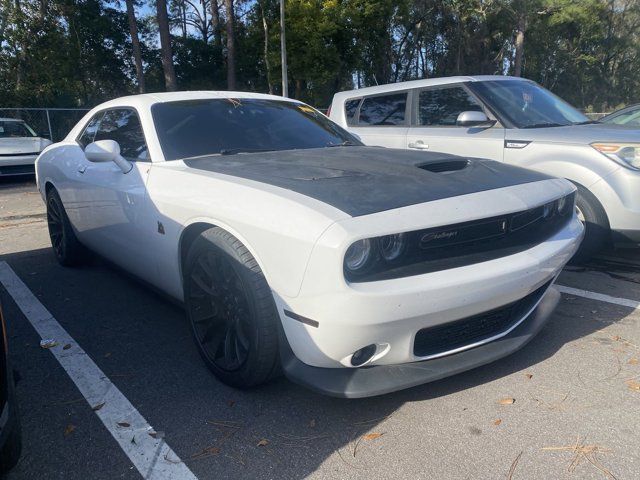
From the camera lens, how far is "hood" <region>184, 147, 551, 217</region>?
2400 millimetres

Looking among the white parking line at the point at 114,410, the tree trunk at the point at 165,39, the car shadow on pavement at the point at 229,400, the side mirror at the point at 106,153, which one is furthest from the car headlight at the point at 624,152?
the tree trunk at the point at 165,39

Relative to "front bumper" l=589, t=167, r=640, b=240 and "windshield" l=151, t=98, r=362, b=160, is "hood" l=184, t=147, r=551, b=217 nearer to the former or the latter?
"windshield" l=151, t=98, r=362, b=160

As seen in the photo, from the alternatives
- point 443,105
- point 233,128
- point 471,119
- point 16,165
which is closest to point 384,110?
point 443,105

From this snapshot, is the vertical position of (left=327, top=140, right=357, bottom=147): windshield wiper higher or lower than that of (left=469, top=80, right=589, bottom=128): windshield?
lower

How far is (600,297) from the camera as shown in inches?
154

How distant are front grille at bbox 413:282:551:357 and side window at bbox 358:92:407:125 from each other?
3.94 m

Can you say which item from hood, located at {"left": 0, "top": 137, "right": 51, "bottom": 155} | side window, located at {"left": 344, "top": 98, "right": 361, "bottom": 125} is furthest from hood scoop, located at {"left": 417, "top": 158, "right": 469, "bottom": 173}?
hood, located at {"left": 0, "top": 137, "right": 51, "bottom": 155}

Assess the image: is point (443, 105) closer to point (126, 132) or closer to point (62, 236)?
point (126, 132)

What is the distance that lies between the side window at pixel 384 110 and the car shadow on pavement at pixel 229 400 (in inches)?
126

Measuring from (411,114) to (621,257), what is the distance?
8.60 feet

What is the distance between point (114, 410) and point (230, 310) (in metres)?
0.73

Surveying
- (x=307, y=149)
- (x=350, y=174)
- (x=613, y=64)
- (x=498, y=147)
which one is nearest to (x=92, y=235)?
(x=307, y=149)

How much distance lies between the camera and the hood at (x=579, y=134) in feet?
14.8

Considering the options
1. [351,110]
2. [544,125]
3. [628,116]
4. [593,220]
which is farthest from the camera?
[628,116]
